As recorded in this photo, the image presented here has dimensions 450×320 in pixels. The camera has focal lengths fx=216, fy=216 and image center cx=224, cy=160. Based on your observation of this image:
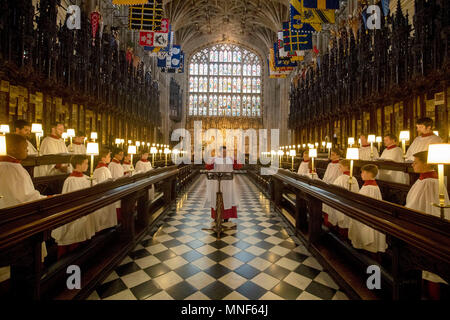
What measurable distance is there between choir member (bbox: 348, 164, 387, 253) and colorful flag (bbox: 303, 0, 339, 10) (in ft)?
20.3

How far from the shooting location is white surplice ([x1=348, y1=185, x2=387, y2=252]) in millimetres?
3051

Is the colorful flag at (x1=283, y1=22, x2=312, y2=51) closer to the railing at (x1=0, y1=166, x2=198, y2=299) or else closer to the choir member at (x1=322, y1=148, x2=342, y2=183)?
the choir member at (x1=322, y1=148, x2=342, y2=183)

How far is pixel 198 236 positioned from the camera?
4.73 m

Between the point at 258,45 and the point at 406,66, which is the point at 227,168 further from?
the point at 258,45

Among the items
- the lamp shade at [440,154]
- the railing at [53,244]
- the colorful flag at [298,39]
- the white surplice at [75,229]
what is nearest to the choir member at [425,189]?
the lamp shade at [440,154]

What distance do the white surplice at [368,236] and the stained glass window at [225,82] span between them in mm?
24966

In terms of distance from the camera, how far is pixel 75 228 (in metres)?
3.28

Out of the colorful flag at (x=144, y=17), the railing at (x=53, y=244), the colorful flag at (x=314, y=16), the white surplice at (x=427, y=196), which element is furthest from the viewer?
the colorful flag at (x=144, y=17)

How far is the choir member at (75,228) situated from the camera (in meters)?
3.20

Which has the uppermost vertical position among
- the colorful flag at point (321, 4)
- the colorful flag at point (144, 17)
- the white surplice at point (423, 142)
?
the colorful flag at point (144, 17)

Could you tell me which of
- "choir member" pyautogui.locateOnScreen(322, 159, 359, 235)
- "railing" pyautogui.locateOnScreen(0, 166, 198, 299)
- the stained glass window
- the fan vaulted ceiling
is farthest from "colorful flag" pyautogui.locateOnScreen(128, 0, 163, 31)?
the stained glass window

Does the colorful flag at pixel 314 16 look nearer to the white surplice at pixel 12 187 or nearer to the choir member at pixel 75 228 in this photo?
the choir member at pixel 75 228

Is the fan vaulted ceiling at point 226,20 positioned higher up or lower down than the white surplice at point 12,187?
higher up
